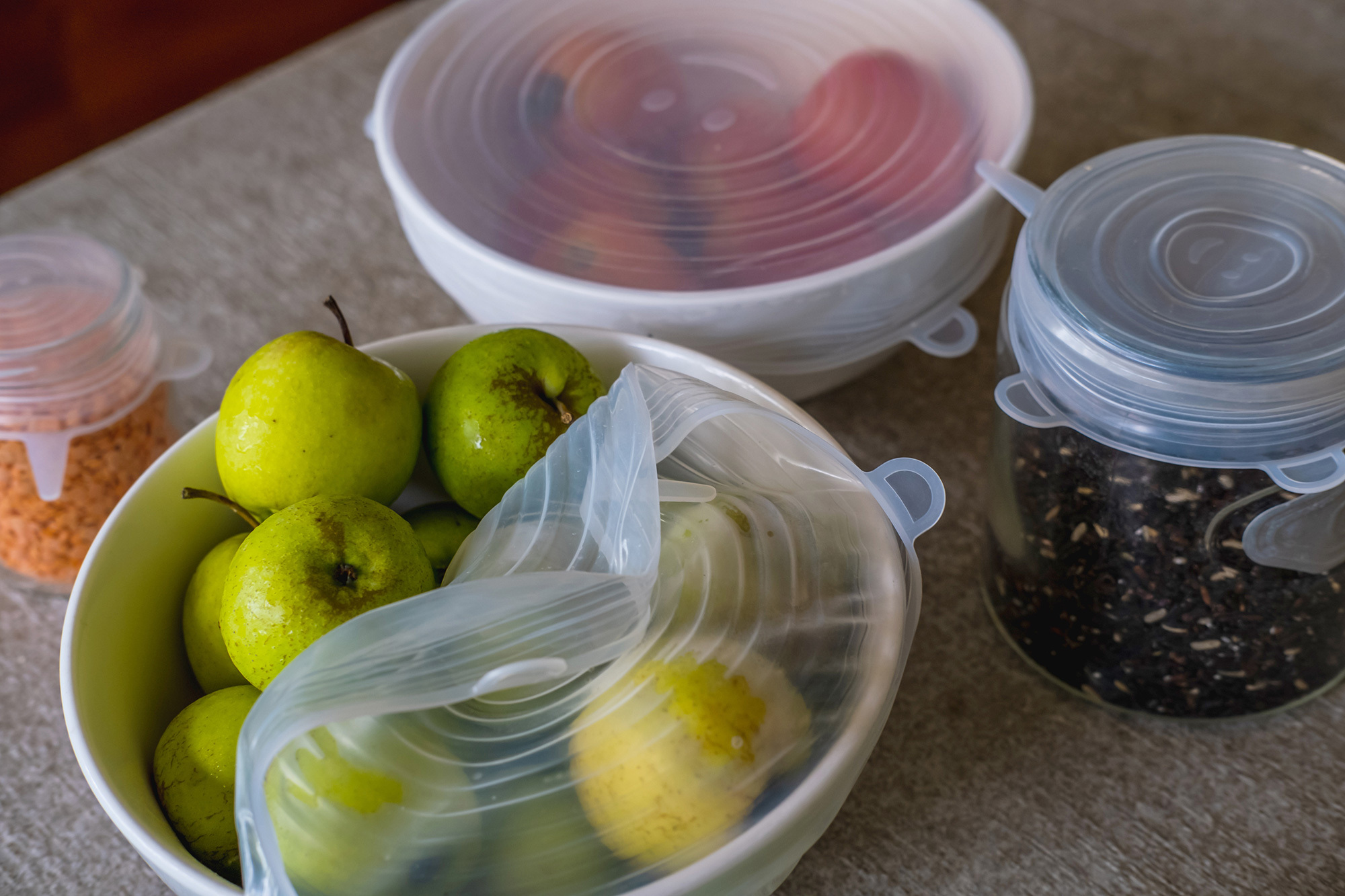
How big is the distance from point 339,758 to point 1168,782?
13.7 inches

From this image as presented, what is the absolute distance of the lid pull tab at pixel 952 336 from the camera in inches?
22.8

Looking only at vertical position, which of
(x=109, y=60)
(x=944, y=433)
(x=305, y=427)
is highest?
(x=305, y=427)

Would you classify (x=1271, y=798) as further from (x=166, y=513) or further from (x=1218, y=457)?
(x=166, y=513)

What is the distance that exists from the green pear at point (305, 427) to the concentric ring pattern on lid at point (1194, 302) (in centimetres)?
27

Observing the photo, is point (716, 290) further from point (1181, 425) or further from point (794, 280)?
point (1181, 425)

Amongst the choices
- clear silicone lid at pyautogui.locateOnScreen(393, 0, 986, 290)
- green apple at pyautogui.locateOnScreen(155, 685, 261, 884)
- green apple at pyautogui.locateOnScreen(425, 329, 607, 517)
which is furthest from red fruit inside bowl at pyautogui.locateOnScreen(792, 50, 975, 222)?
green apple at pyautogui.locateOnScreen(155, 685, 261, 884)

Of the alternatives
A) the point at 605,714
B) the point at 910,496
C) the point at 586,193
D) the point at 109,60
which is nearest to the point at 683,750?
the point at 605,714

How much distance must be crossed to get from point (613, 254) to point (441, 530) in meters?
0.18

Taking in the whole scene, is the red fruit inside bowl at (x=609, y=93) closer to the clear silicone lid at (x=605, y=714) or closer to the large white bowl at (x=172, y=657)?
the large white bowl at (x=172, y=657)

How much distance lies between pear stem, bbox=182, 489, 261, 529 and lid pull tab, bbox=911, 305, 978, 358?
0.34 meters

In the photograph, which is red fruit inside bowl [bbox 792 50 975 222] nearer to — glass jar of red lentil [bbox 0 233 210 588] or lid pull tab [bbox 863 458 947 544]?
lid pull tab [bbox 863 458 947 544]

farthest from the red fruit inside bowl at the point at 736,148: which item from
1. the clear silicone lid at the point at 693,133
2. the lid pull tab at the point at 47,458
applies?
the lid pull tab at the point at 47,458

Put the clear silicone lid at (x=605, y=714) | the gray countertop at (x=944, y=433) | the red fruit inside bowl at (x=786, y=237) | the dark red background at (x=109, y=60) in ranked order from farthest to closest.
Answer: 1. the dark red background at (x=109, y=60)
2. the red fruit inside bowl at (x=786, y=237)
3. the gray countertop at (x=944, y=433)
4. the clear silicone lid at (x=605, y=714)

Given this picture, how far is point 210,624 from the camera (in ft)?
1.57
